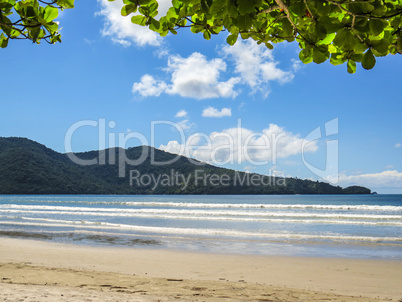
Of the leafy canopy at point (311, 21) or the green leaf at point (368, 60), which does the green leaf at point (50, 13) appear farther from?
the green leaf at point (368, 60)

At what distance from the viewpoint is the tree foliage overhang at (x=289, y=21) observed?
4.99 feet

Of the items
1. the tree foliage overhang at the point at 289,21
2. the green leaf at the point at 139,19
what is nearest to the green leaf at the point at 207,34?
the tree foliage overhang at the point at 289,21

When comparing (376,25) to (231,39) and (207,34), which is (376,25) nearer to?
(231,39)

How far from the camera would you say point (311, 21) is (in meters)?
1.84

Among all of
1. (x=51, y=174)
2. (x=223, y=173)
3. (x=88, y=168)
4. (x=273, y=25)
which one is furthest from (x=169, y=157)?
(x=273, y=25)

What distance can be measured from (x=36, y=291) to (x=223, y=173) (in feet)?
317

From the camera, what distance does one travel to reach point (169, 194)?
3819 inches

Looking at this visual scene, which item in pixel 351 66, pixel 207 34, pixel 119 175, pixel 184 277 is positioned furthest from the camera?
pixel 119 175

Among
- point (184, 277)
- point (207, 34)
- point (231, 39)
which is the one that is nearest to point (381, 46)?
point (231, 39)

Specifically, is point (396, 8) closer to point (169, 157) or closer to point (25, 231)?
point (25, 231)

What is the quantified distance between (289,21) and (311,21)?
0.38ft

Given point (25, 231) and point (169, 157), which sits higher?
point (169, 157)

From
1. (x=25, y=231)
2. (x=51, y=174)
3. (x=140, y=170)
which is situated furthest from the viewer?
(x=140, y=170)

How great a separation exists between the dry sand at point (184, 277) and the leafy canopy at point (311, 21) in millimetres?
4219
